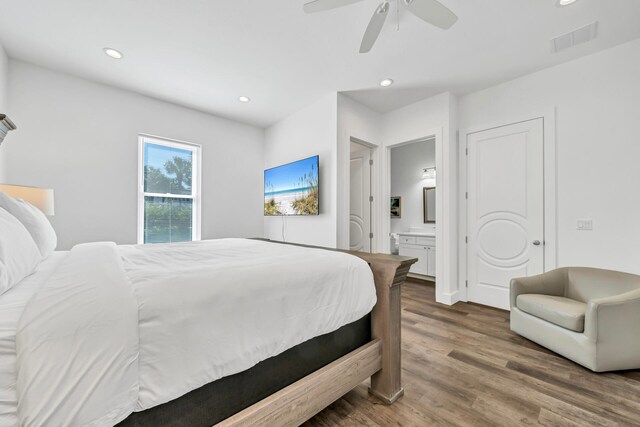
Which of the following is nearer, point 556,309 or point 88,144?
point 556,309

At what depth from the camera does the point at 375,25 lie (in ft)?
6.14

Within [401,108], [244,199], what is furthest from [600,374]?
[244,199]

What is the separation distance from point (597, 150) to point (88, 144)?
219 inches

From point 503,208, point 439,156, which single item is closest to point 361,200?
point 439,156

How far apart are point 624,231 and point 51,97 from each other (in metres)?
6.02

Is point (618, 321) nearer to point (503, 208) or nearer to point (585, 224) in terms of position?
point (585, 224)

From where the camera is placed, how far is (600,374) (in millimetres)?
1833

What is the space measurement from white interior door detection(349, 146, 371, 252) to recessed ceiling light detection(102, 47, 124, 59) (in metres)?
3.28

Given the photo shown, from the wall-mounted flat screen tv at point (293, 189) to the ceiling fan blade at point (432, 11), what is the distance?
2046mm

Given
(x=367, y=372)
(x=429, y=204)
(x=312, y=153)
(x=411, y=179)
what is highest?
(x=312, y=153)

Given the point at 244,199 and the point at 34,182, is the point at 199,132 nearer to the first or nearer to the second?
the point at 244,199

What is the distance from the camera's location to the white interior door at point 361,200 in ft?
13.9

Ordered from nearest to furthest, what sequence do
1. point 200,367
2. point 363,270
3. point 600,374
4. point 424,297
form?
1. point 200,367
2. point 363,270
3. point 600,374
4. point 424,297

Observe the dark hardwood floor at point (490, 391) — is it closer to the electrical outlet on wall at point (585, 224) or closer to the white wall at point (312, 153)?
the electrical outlet on wall at point (585, 224)
